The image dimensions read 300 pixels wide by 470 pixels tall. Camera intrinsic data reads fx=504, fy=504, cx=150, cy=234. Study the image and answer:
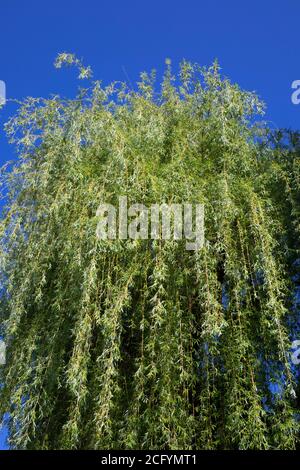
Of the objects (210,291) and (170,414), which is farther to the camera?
→ (210,291)

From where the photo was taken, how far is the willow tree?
10.7 feet

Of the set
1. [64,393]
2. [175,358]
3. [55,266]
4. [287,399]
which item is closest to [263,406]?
[287,399]

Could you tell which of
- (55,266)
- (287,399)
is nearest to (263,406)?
(287,399)

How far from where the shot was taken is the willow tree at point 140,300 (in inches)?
128

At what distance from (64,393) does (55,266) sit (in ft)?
3.26

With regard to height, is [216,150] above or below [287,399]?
above

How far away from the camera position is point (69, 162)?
425 centimetres

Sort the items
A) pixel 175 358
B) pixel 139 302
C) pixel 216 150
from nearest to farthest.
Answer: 1. pixel 175 358
2. pixel 139 302
3. pixel 216 150

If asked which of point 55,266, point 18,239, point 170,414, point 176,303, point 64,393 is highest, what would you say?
point 18,239

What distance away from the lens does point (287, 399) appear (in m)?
3.50

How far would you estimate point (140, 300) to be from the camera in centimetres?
361

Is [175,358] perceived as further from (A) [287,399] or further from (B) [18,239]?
(B) [18,239]
